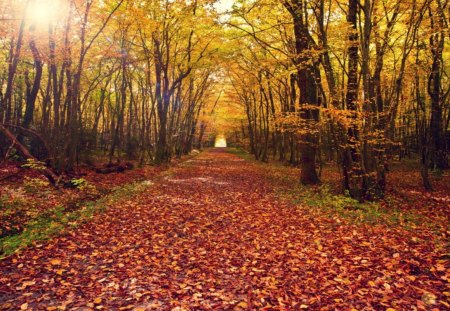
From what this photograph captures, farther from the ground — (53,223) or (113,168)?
(113,168)

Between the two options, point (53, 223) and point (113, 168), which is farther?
point (113, 168)

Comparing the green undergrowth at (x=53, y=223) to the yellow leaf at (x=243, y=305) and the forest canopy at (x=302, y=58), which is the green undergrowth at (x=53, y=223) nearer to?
the forest canopy at (x=302, y=58)

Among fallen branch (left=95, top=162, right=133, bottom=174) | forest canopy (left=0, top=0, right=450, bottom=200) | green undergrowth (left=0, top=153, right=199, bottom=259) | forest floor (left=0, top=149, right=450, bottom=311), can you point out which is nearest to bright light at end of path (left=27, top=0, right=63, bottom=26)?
forest canopy (left=0, top=0, right=450, bottom=200)

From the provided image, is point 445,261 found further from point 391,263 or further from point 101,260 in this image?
point 101,260

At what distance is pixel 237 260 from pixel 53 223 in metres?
5.57

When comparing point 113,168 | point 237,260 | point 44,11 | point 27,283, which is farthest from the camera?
point 113,168

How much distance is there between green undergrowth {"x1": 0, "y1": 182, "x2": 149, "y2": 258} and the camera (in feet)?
22.7

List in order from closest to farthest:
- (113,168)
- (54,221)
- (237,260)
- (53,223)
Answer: (237,260) < (53,223) < (54,221) < (113,168)

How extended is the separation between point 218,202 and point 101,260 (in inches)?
243

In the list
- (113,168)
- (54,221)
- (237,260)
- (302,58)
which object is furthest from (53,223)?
(302,58)

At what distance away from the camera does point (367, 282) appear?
17.0 ft

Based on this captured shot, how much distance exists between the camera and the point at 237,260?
6398 mm

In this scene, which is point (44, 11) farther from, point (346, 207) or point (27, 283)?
point (346, 207)

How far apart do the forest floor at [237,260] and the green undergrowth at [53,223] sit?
0.11 m
